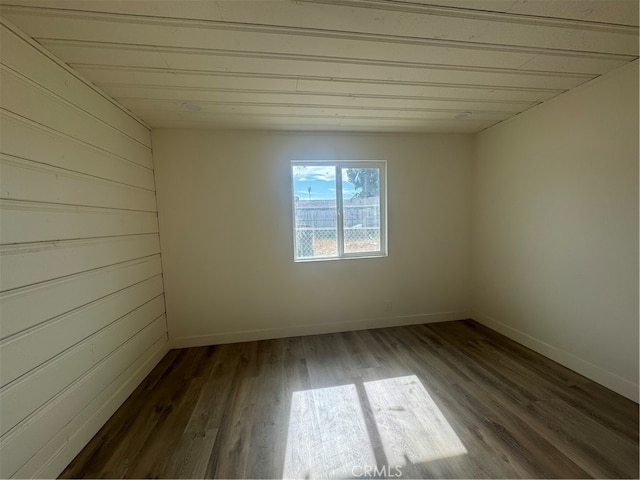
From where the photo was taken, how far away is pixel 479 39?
1395 mm

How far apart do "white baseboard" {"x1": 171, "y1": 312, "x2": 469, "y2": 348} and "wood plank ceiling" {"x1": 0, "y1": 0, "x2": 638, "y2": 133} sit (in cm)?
231

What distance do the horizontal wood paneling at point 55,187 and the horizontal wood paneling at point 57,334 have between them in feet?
2.19

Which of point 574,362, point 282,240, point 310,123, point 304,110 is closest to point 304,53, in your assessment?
point 304,110

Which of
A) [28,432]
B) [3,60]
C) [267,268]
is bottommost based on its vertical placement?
[28,432]

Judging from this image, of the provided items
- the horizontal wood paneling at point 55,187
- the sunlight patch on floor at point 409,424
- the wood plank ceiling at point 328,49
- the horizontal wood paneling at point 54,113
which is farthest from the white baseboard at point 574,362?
the horizontal wood paneling at point 54,113

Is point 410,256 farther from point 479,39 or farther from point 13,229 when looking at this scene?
point 13,229

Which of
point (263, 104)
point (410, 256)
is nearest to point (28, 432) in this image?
point (263, 104)

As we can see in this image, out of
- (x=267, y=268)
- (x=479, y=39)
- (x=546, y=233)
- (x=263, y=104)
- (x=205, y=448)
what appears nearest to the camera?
(x=479, y=39)

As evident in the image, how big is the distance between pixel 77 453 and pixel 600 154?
4.09 metres

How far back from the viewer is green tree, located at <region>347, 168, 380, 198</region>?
3049 millimetres

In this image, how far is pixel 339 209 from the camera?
3027 millimetres

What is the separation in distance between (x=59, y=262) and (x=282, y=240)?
5.88 ft

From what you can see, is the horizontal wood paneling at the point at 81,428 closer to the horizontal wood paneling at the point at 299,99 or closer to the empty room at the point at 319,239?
the empty room at the point at 319,239

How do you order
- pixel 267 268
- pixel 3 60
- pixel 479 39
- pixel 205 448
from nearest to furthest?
pixel 3 60 < pixel 479 39 < pixel 205 448 < pixel 267 268
